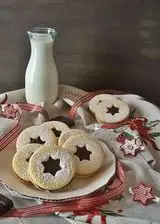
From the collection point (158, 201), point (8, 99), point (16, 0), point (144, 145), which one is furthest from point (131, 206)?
point (16, 0)

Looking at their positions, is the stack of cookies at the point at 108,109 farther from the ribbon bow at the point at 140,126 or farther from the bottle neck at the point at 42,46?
the bottle neck at the point at 42,46

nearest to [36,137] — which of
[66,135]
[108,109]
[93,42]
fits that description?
[66,135]

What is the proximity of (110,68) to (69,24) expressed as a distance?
13 centimetres

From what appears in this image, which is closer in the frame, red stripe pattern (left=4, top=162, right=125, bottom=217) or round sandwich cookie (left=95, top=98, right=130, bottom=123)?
red stripe pattern (left=4, top=162, right=125, bottom=217)

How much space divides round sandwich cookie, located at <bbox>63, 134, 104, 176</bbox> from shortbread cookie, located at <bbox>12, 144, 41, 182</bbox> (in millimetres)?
51

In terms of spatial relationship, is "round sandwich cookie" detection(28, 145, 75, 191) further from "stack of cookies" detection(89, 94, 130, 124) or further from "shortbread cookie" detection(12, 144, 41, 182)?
"stack of cookies" detection(89, 94, 130, 124)

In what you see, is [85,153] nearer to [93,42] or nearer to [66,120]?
[66,120]

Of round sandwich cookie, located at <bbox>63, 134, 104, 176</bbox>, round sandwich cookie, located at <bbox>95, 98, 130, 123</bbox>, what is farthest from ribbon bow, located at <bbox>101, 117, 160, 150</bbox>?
round sandwich cookie, located at <bbox>63, 134, 104, 176</bbox>

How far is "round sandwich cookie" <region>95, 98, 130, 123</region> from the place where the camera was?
2.68 ft

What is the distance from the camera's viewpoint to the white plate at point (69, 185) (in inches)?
23.9

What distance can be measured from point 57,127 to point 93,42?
0.30 metres

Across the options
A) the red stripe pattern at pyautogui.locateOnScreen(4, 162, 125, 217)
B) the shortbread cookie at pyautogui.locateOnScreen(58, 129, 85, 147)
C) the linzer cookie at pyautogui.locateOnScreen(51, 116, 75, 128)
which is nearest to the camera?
the red stripe pattern at pyautogui.locateOnScreen(4, 162, 125, 217)

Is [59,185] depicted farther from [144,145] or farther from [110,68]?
[110,68]

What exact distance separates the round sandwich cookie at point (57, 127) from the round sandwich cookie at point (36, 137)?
17 millimetres
